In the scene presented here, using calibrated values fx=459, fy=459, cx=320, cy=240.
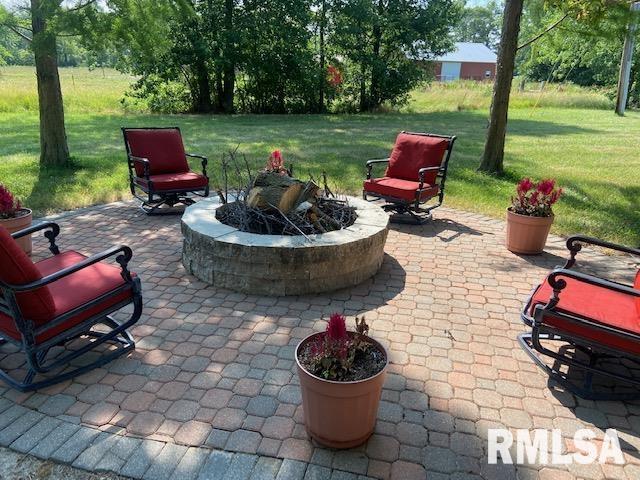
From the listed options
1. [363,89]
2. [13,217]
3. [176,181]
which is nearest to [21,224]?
[13,217]

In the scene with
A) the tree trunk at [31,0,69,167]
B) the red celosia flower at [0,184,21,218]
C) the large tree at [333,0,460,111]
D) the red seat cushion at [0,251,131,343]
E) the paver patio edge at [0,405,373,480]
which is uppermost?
the large tree at [333,0,460,111]

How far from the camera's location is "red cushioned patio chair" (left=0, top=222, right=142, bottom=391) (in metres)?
2.58

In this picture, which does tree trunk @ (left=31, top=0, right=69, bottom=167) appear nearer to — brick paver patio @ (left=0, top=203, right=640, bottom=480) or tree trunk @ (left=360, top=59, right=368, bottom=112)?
brick paver patio @ (left=0, top=203, right=640, bottom=480)

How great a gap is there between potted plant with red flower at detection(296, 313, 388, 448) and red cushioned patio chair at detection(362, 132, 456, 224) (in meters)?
3.94

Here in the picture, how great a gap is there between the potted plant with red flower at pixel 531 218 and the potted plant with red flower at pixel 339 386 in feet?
11.2

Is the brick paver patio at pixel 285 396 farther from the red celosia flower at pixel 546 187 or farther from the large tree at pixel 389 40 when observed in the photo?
the large tree at pixel 389 40

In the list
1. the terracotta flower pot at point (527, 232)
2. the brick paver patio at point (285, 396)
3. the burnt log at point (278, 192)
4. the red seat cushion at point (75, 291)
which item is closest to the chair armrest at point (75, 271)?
the red seat cushion at point (75, 291)

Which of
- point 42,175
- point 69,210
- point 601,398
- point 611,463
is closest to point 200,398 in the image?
point 611,463

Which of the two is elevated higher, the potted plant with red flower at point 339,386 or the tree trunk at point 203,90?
the tree trunk at point 203,90

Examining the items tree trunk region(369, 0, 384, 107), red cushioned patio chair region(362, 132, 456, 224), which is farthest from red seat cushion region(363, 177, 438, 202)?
tree trunk region(369, 0, 384, 107)

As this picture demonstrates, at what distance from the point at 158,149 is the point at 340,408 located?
5.39 metres

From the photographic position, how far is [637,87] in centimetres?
2703

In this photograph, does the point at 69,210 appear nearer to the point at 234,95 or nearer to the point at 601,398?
the point at 601,398

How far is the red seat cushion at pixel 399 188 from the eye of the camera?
606 cm
